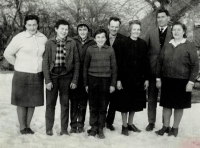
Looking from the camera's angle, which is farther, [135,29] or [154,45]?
[154,45]

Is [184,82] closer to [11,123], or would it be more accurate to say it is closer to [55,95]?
[55,95]

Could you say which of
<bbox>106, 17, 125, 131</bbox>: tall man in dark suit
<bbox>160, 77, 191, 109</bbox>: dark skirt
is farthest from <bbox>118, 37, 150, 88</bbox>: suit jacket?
<bbox>160, 77, 191, 109</bbox>: dark skirt

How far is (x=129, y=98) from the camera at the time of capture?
4793mm

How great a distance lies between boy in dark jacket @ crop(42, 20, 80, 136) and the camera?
4344 millimetres

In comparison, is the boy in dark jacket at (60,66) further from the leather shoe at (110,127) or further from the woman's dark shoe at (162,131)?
the woman's dark shoe at (162,131)

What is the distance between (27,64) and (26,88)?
0.38 m

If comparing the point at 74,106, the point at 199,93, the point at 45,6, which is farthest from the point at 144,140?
the point at 45,6

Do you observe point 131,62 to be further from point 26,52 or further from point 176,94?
point 26,52

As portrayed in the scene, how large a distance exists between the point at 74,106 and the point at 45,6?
773 inches

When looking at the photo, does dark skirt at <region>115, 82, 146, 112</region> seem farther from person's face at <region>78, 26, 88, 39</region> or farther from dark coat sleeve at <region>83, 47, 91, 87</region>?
person's face at <region>78, 26, 88, 39</region>

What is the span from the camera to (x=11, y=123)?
511cm

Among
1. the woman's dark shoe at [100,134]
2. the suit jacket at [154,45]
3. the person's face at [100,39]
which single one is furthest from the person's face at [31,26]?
the suit jacket at [154,45]

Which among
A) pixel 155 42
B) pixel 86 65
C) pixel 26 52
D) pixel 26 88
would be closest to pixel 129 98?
pixel 86 65

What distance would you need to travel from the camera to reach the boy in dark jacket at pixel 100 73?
14.6 ft
